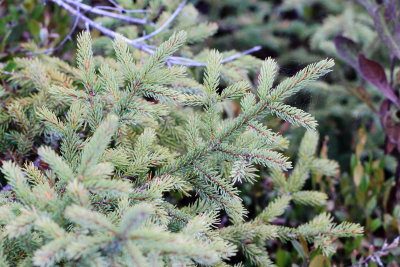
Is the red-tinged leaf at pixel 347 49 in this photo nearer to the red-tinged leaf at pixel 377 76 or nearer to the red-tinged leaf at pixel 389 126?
the red-tinged leaf at pixel 377 76

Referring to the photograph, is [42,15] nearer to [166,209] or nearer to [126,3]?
[126,3]

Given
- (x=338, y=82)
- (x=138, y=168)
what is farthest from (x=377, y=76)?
(x=138, y=168)

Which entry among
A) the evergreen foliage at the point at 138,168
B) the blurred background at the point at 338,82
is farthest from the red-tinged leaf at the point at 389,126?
the evergreen foliage at the point at 138,168

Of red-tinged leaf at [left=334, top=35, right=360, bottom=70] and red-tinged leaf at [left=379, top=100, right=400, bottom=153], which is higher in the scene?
red-tinged leaf at [left=334, top=35, right=360, bottom=70]

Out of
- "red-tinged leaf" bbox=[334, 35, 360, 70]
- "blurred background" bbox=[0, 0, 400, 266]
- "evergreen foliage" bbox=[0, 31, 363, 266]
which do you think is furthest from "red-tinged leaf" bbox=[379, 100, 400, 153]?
"evergreen foliage" bbox=[0, 31, 363, 266]

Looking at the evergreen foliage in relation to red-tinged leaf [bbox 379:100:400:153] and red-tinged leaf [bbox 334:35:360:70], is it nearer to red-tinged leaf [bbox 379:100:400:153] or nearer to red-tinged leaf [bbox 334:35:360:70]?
red-tinged leaf [bbox 379:100:400:153]
